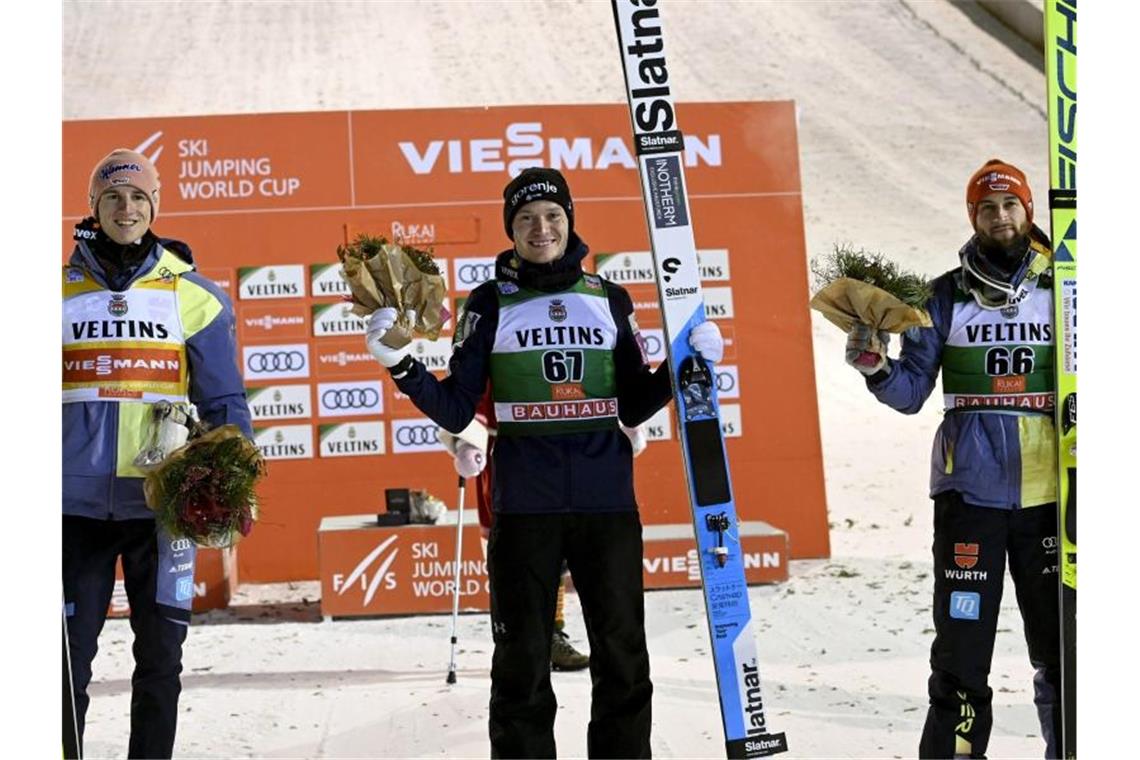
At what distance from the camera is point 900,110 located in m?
19.8

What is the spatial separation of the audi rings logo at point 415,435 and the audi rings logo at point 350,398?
0.22m

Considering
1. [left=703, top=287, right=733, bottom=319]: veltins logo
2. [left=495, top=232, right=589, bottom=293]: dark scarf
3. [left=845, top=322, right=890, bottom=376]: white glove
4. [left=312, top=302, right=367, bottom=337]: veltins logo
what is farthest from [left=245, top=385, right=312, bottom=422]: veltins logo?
[left=845, top=322, right=890, bottom=376]: white glove

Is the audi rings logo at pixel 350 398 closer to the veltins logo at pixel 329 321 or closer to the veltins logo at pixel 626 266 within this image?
the veltins logo at pixel 329 321

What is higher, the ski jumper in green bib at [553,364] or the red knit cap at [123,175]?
the red knit cap at [123,175]

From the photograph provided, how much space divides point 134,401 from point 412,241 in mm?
4613

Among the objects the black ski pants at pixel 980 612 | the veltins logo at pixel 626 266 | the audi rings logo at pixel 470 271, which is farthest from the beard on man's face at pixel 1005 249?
the audi rings logo at pixel 470 271

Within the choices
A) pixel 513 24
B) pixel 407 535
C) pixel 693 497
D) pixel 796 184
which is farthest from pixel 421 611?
pixel 513 24

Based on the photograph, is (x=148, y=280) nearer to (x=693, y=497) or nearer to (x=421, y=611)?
(x=693, y=497)

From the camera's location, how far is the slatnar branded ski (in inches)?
157

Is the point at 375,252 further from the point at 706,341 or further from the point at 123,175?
the point at 706,341

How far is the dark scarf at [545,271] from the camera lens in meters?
4.04

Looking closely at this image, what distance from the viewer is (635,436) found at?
13.9ft

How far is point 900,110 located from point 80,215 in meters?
13.7

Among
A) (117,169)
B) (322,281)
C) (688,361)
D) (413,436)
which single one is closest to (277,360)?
(322,281)
